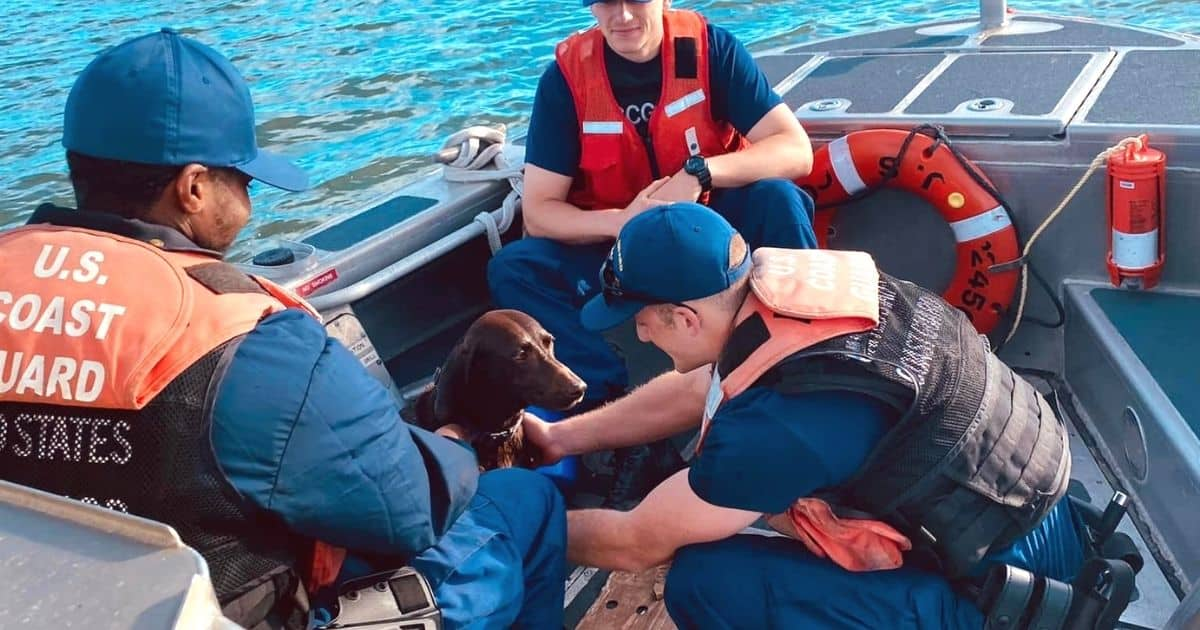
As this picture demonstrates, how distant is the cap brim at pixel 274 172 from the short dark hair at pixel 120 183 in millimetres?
130

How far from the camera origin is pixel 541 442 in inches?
121

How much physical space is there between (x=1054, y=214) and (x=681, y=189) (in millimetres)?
1064

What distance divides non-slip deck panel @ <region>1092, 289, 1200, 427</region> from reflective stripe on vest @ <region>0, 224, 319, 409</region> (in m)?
2.21

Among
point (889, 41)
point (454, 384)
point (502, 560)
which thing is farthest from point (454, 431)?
point (889, 41)

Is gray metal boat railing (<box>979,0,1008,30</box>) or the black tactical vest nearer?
the black tactical vest

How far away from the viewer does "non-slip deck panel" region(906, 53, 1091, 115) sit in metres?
3.76

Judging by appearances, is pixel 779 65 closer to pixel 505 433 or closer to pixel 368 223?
pixel 368 223

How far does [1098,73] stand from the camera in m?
3.91

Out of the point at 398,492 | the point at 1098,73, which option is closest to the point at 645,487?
the point at 398,492

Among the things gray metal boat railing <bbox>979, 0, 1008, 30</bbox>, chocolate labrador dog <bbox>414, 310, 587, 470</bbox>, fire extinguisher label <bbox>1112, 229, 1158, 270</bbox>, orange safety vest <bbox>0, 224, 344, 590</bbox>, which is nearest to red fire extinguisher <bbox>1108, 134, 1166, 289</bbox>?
fire extinguisher label <bbox>1112, 229, 1158, 270</bbox>

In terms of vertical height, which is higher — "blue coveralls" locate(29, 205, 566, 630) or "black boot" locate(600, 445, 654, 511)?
"blue coveralls" locate(29, 205, 566, 630)

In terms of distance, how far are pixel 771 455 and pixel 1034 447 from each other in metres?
0.54

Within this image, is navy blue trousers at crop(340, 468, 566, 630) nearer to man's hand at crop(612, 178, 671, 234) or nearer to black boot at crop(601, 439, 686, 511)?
black boot at crop(601, 439, 686, 511)

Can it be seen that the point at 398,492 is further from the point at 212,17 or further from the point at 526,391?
the point at 212,17
